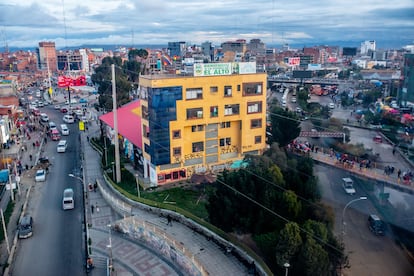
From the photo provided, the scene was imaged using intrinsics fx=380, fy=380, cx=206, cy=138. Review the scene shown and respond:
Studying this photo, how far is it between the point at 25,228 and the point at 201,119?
9778 mm

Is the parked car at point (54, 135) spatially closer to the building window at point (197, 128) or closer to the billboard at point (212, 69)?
the building window at point (197, 128)

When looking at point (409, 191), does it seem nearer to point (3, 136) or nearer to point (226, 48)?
point (3, 136)

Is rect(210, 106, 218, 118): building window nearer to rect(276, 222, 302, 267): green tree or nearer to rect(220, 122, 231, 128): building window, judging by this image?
rect(220, 122, 231, 128): building window

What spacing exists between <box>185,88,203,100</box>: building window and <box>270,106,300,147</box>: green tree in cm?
552

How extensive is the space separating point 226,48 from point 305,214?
89225 mm

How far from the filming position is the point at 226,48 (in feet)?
322

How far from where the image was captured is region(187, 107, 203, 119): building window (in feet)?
65.2

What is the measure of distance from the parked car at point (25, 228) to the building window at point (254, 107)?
12.5m

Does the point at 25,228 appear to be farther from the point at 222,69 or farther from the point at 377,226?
the point at 377,226

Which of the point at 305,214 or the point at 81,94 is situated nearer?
the point at 305,214

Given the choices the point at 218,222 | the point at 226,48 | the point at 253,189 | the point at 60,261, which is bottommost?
the point at 60,261

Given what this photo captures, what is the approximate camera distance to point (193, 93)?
779 inches

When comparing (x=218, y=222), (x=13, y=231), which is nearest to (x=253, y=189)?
(x=218, y=222)

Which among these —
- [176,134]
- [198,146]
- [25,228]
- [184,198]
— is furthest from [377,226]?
[25,228]
